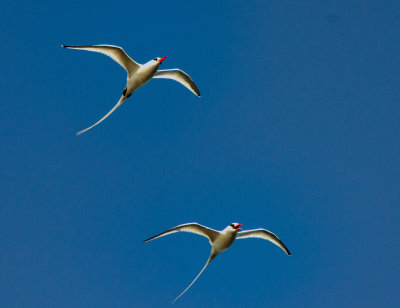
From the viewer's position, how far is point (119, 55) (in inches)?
744

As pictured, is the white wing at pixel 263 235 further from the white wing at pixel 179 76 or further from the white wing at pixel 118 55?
the white wing at pixel 118 55

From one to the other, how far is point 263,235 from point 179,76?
257 inches

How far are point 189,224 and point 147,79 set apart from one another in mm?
5053

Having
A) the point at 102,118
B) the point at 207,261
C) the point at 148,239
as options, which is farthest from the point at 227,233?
the point at 102,118

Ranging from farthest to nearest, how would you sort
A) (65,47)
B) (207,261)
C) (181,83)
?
1. (181,83)
2. (207,261)
3. (65,47)

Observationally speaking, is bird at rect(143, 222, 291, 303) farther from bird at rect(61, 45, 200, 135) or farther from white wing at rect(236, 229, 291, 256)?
bird at rect(61, 45, 200, 135)

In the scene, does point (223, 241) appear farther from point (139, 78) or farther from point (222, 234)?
point (139, 78)

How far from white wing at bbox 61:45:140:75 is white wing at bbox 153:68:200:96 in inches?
58.3

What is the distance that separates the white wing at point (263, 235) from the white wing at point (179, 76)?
5.67m

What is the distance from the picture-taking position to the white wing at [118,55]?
60.4 ft

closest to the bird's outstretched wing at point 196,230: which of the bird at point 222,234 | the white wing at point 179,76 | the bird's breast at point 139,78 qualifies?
the bird at point 222,234

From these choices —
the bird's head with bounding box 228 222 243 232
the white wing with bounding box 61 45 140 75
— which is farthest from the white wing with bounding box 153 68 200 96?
the bird's head with bounding box 228 222 243 232

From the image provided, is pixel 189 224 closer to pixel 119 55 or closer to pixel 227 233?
pixel 227 233

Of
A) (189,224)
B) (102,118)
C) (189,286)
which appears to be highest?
(102,118)
